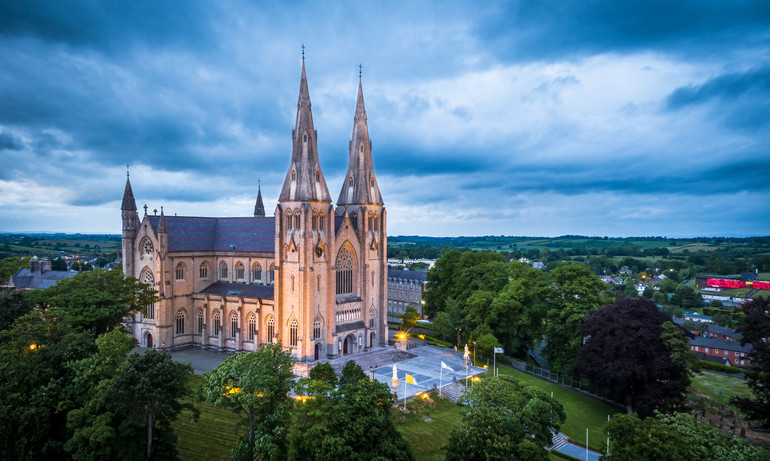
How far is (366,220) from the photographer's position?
193 ft

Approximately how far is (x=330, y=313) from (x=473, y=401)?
90.4 ft

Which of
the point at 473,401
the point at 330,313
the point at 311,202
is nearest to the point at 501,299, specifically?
the point at 330,313

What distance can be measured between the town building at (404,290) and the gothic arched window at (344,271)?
43.3 meters

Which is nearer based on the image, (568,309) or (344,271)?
(568,309)

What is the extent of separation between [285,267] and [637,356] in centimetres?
3624

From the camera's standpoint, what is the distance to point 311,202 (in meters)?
52.8

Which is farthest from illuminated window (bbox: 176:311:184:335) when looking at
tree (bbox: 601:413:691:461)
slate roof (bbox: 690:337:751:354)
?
slate roof (bbox: 690:337:751:354)

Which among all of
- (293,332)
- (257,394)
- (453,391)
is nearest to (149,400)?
(257,394)

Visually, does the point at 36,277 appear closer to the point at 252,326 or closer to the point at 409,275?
the point at 252,326

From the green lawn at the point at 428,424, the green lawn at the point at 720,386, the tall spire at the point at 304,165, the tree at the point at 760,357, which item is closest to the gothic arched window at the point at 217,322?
the tall spire at the point at 304,165

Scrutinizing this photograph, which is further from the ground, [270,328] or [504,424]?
[504,424]

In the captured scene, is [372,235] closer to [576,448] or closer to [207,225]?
[207,225]

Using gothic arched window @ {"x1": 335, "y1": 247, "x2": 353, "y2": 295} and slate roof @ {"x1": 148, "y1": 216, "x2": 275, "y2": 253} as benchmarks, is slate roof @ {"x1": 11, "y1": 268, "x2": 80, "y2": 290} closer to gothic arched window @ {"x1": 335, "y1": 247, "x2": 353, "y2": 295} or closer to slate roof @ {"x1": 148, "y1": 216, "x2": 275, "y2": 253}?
slate roof @ {"x1": 148, "y1": 216, "x2": 275, "y2": 253}

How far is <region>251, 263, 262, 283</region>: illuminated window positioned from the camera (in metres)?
61.4
